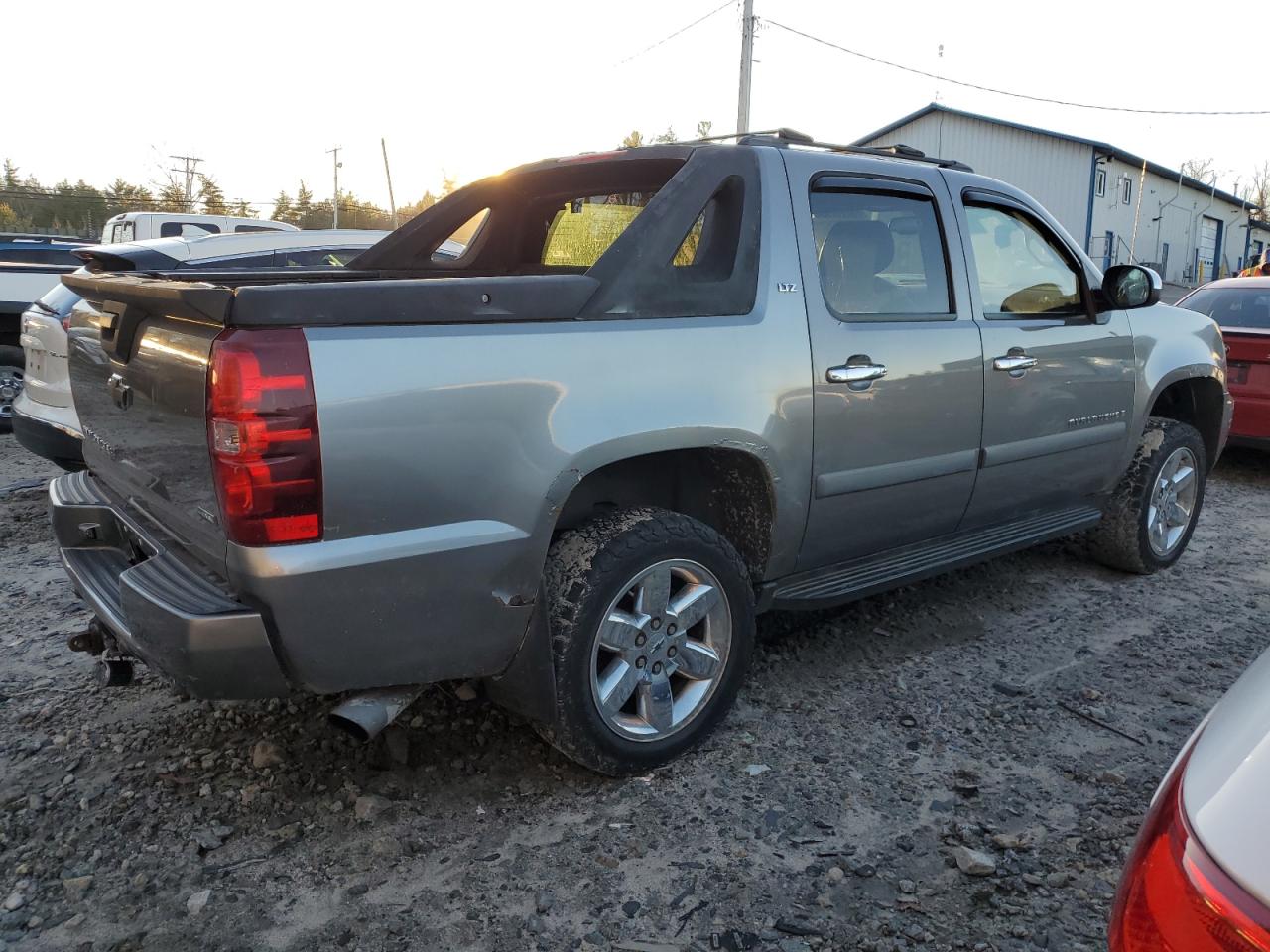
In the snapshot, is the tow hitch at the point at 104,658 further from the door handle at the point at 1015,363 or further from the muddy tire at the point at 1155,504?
the muddy tire at the point at 1155,504

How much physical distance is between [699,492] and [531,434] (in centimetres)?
93

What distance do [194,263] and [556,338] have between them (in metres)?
4.52

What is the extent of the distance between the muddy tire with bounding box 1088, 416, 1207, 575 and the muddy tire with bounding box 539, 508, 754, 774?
8.51ft

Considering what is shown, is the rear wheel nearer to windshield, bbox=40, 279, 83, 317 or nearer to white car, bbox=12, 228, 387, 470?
white car, bbox=12, 228, 387, 470

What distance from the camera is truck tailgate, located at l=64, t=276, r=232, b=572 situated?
230cm

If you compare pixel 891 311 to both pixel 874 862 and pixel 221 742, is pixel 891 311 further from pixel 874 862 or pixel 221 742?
pixel 221 742

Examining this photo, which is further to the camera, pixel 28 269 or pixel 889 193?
pixel 28 269

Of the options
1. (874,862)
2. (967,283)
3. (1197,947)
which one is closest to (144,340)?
(874,862)

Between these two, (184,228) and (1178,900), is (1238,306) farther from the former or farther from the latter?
(184,228)

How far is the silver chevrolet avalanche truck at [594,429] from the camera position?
2.27 m

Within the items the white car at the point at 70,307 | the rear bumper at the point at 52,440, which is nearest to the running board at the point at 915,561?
the white car at the point at 70,307

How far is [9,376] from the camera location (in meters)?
8.41

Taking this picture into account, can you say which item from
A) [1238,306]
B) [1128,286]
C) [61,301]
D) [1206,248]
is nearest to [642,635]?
[1128,286]

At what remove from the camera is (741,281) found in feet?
10.0
